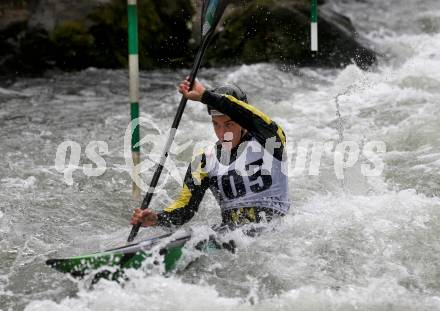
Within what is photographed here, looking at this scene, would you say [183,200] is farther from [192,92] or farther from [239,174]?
[192,92]

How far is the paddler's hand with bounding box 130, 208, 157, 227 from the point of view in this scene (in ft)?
12.1

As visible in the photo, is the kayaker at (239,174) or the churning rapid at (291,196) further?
the kayaker at (239,174)

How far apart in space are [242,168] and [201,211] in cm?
139

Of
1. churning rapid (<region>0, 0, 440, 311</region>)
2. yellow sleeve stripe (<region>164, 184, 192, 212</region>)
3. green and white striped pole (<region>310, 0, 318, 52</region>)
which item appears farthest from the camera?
green and white striped pole (<region>310, 0, 318, 52</region>)

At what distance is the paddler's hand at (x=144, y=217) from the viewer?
368 centimetres

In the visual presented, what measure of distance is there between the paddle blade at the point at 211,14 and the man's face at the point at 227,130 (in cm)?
59

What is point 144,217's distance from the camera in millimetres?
3695
